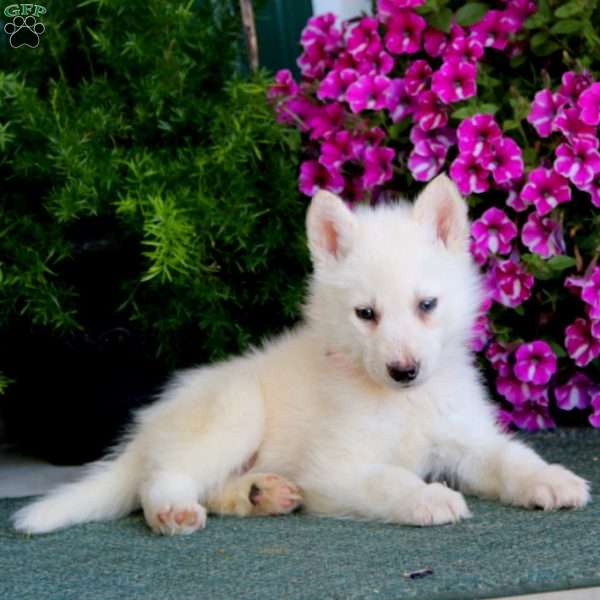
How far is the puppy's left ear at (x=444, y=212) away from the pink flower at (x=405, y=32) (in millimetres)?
953

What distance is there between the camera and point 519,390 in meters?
3.74

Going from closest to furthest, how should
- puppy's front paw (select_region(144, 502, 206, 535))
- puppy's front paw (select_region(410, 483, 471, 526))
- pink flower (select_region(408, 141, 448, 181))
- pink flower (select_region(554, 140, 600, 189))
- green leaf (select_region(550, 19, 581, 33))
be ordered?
1. puppy's front paw (select_region(410, 483, 471, 526))
2. puppy's front paw (select_region(144, 502, 206, 535))
3. pink flower (select_region(554, 140, 600, 189))
4. green leaf (select_region(550, 19, 581, 33))
5. pink flower (select_region(408, 141, 448, 181))

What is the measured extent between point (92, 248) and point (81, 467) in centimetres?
80

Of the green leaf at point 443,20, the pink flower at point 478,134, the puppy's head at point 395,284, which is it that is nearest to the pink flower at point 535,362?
the puppy's head at point 395,284

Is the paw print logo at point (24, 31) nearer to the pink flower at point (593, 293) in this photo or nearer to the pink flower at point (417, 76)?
the pink flower at point (417, 76)

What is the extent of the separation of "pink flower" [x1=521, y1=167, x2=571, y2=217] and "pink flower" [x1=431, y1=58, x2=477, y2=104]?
1.20 ft

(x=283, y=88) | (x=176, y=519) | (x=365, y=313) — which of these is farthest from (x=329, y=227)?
(x=283, y=88)

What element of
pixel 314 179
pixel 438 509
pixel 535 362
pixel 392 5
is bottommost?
pixel 535 362

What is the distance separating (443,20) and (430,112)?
36 centimetres

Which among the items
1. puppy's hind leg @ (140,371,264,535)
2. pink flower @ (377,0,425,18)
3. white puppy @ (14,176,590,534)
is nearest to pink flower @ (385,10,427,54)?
pink flower @ (377,0,425,18)

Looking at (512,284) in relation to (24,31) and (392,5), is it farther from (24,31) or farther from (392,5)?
(24,31)

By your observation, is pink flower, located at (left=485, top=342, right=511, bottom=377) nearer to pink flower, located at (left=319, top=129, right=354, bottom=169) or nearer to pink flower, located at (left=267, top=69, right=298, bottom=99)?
pink flower, located at (left=319, top=129, right=354, bottom=169)

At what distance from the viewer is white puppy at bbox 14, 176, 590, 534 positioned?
112 inches

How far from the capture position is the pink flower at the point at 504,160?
359 cm
